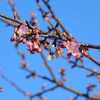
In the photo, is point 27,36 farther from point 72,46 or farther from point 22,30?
point 72,46

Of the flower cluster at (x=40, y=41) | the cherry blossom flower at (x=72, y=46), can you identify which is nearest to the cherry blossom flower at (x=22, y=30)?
the flower cluster at (x=40, y=41)

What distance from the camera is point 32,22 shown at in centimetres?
425

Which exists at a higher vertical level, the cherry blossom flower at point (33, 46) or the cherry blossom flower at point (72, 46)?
the cherry blossom flower at point (33, 46)

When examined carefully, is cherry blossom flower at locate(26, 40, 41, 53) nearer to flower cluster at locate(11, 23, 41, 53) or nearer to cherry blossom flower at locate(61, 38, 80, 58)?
flower cluster at locate(11, 23, 41, 53)

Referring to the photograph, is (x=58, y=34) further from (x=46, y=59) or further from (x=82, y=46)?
(x=46, y=59)

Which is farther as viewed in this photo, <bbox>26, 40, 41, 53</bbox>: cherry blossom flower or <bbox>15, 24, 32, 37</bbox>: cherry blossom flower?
<bbox>26, 40, 41, 53</bbox>: cherry blossom flower

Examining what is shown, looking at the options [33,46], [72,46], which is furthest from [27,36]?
[72,46]

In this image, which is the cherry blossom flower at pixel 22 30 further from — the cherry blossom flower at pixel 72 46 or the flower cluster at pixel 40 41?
the cherry blossom flower at pixel 72 46

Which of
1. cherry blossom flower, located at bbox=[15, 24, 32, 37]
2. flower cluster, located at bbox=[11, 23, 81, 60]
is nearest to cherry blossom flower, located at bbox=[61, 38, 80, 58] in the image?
flower cluster, located at bbox=[11, 23, 81, 60]

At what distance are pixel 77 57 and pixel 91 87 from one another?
66cm

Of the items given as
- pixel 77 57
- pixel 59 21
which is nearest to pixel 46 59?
pixel 77 57

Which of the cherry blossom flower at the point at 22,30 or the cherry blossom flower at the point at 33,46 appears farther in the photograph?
the cherry blossom flower at the point at 33,46

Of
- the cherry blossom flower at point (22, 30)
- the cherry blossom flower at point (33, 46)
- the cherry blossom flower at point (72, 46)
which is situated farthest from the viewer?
the cherry blossom flower at point (33, 46)

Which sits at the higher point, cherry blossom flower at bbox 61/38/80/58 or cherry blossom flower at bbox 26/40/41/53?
cherry blossom flower at bbox 26/40/41/53
